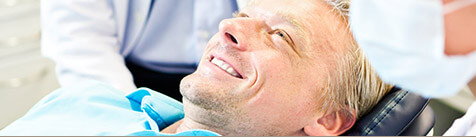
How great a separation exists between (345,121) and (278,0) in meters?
0.34

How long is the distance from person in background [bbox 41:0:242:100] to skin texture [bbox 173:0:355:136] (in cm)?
56

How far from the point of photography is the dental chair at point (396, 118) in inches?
49.6

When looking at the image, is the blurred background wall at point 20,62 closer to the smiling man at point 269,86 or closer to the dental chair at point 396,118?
the smiling man at point 269,86

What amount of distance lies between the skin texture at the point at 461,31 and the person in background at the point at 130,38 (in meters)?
1.21

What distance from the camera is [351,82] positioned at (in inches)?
51.8

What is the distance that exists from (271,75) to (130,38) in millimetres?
871

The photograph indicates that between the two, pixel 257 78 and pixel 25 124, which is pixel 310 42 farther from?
pixel 25 124

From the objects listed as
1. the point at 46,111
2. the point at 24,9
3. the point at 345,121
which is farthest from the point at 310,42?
the point at 24,9

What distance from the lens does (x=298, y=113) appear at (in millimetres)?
1284

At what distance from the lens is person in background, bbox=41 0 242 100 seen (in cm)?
183

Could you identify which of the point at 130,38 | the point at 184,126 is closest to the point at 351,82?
the point at 184,126

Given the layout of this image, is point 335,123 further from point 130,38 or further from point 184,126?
point 130,38

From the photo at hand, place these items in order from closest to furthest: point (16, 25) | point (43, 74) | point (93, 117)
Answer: point (93, 117), point (16, 25), point (43, 74)

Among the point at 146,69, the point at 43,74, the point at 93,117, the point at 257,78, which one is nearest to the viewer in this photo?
the point at 257,78
